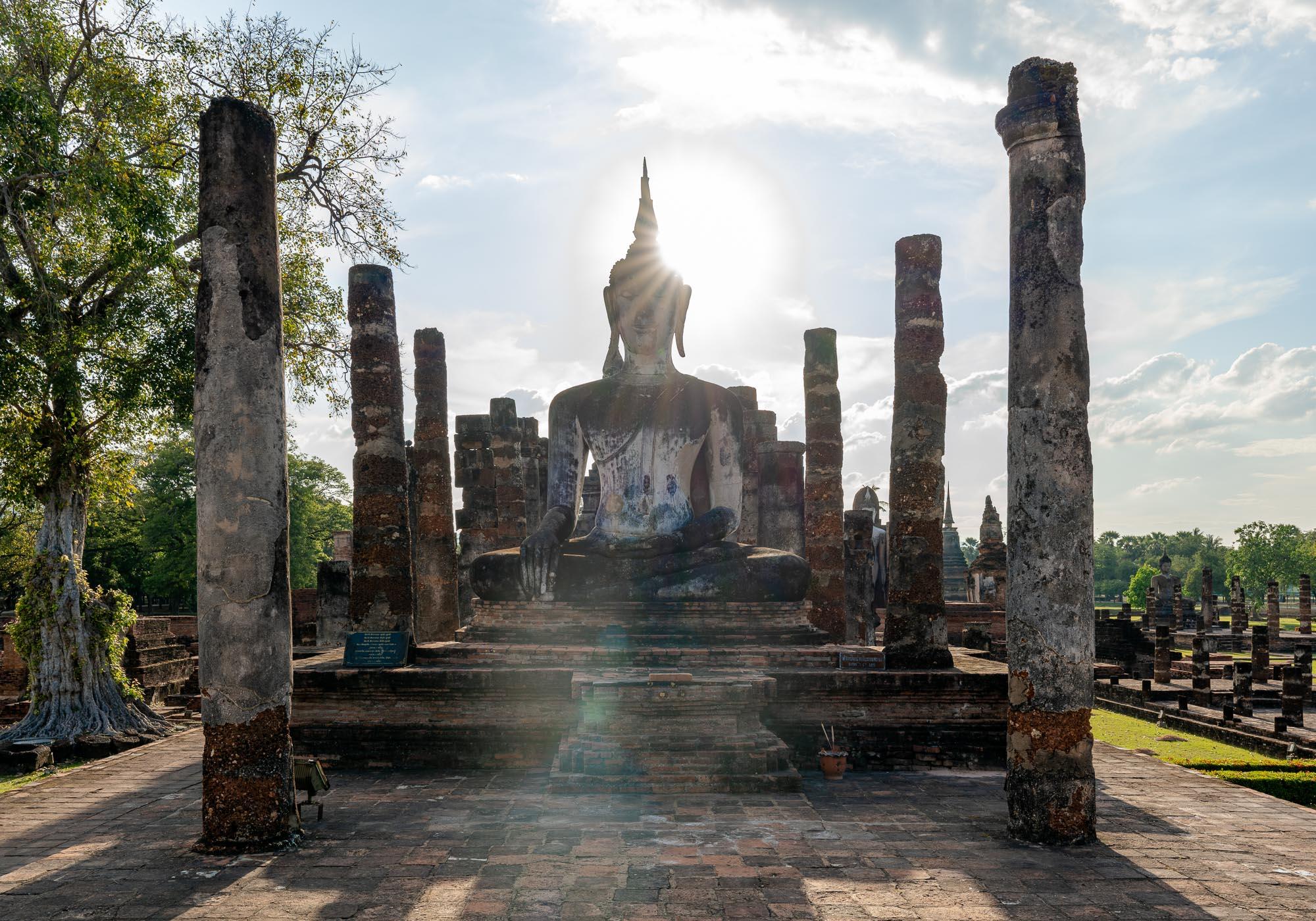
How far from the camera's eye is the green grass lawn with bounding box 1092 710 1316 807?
30.6 ft

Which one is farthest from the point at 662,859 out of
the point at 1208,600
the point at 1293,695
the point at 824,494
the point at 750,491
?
the point at 1208,600

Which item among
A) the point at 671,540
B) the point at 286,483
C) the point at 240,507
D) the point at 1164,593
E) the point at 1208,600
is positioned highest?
the point at 286,483

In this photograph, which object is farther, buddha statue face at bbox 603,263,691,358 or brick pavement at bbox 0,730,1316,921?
buddha statue face at bbox 603,263,691,358

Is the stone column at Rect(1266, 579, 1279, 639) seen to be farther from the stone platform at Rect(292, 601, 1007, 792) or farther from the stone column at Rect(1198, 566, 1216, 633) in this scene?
the stone platform at Rect(292, 601, 1007, 792)

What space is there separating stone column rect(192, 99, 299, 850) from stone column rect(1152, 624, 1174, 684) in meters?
16.7

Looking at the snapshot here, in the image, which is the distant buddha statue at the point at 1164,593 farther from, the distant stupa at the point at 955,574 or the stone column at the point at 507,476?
the stone column at the point at 507,476

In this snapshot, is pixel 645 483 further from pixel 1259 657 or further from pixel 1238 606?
pixel 1238 606

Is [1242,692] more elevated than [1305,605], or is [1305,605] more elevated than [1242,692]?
[1242,692]

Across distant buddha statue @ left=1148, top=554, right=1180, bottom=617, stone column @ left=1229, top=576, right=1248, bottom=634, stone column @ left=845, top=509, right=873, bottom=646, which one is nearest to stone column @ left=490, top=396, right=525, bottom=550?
stone column @ left=845, top=509, right=873, bottom=646

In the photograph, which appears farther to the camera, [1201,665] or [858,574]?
[858,574]

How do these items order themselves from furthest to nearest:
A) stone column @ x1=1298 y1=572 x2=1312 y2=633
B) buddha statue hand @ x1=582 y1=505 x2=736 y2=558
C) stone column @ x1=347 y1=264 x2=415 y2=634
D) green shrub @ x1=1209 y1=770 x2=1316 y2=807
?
stone column @ x1=1298 y1=572 x2=1312 y2=633, stone column @ x1=347 y1=264 x2=415 y2=634, buddha statue hand @ x1=582 y1=505 x2=736 y2=558, green shrub @ x1=1209 y1=770 x2=1316 y2=807

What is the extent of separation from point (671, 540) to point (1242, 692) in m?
10.3

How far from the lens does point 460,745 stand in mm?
8492

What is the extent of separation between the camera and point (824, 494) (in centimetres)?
1524
